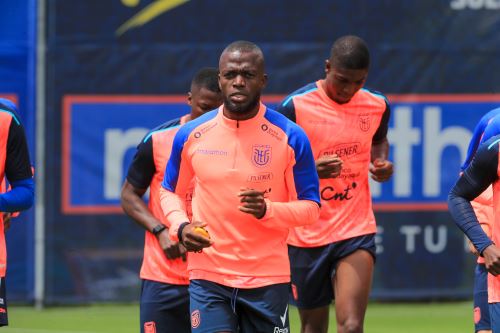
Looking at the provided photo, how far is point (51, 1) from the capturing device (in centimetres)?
1277

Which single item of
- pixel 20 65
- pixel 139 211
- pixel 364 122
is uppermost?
pixel 20 65

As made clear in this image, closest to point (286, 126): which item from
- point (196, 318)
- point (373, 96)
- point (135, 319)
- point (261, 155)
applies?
point (261, 155)

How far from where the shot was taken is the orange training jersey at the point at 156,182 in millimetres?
7617

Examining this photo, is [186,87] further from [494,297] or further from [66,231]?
[494,297]

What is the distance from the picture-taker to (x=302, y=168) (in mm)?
6562

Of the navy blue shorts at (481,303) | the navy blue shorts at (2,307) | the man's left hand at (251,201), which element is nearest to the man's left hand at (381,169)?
the navy blue shorts at (481,303)

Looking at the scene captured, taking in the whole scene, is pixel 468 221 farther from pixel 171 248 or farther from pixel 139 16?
pixel 139 16

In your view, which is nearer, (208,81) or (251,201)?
(251,201)

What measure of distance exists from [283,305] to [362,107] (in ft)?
8.37

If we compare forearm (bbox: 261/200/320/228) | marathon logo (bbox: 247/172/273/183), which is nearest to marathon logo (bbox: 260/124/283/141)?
marathon logo (bbox: 247/172/273/183)

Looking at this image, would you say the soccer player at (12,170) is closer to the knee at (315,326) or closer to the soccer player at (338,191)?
the soccer player at (338,191)

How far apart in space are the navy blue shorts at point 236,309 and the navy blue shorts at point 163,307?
3.52 feet

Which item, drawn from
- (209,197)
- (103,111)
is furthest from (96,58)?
(209,197)

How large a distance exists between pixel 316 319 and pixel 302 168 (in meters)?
2.38
